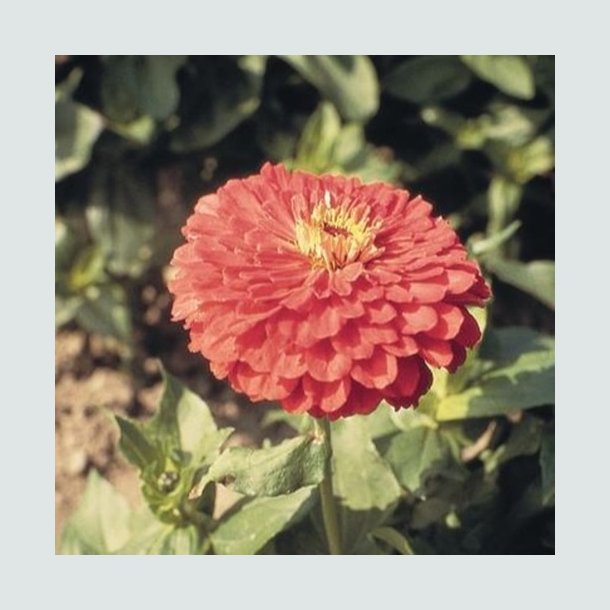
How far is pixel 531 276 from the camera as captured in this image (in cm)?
151

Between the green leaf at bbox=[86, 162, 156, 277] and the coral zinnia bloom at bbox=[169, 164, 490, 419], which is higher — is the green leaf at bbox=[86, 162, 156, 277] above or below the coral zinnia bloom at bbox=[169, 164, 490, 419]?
above

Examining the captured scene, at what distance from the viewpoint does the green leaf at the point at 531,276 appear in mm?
1490

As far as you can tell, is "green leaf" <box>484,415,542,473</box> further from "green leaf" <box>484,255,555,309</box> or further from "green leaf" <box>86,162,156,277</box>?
"green leaf" <box>86,162,156,277</box>

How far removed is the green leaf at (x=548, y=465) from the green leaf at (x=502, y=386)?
90 mm

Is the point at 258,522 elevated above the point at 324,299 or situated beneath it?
situated beneath

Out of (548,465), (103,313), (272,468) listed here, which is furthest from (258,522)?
(103,313)

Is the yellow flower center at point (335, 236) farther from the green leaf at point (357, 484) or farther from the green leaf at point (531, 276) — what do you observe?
the green leaf at point (531, 276)

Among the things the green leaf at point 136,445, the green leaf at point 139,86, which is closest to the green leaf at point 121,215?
the green leaf at point 139,86

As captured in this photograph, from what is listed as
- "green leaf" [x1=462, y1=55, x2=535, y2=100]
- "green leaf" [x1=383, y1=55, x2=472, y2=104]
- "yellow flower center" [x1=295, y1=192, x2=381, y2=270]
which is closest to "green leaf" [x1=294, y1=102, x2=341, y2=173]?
"green leaf" [x1=383, y1=55, x2=472, y2=104]

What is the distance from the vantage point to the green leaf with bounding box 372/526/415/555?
118 centimetres

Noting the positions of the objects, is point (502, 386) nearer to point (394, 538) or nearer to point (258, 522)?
point (394, 538)

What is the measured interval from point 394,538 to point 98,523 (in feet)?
Answer: 1.33

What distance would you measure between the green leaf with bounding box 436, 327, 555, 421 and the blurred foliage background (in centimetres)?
21

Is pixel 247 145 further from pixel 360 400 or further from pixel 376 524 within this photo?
pixel 360 400
